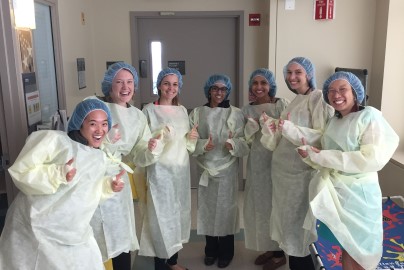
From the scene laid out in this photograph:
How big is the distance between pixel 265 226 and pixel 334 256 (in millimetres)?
477

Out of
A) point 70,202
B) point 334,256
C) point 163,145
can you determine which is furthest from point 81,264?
point 334,256

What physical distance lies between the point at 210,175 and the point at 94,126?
1.07 m

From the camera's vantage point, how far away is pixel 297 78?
Result: 2209 mm

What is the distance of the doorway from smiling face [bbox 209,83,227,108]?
1.58 meters

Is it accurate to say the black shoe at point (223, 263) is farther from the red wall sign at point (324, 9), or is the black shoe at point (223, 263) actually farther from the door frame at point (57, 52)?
the red wall sign at point (324, 9)

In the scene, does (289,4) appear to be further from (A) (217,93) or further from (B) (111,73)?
(B) (111,73)

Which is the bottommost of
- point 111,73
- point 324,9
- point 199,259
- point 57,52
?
point 199,259

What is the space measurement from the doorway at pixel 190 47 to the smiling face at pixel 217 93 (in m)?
1.58

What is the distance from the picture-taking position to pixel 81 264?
1602 millimetres

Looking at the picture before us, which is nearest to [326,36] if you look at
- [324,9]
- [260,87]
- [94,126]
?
[324,9]

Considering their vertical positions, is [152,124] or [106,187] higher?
[152,124]

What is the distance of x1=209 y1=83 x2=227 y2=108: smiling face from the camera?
247 centimetres

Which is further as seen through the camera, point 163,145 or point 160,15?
point 160,15

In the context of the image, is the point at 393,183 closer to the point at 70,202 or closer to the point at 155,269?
the point at 155,269
